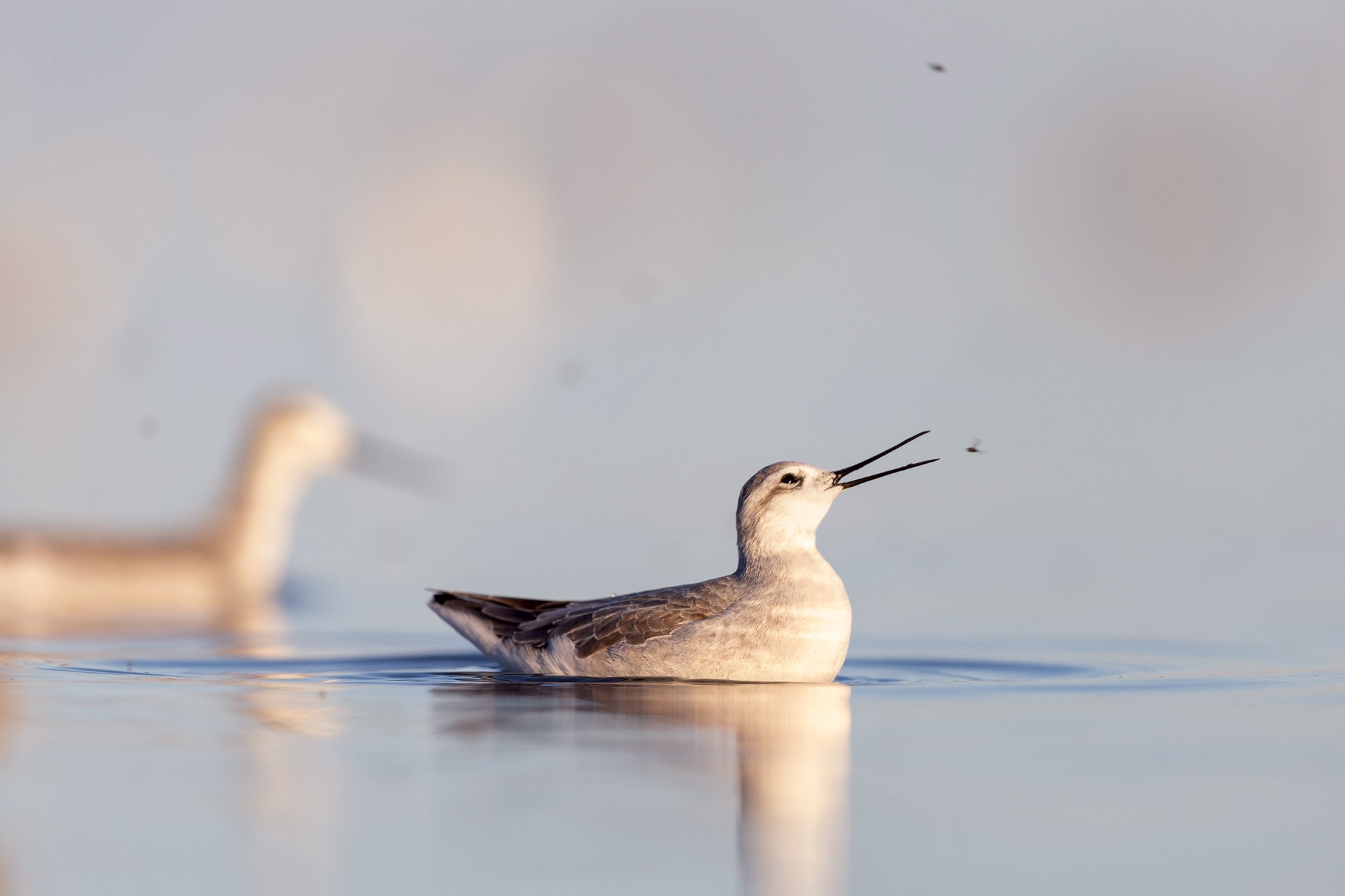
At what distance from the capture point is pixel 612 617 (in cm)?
1120

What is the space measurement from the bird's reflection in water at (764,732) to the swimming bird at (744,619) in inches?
6.4

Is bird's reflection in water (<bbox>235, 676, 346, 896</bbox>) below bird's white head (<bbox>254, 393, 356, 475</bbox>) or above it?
below

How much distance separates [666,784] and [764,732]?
1.52 m

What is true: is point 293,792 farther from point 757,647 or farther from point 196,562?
point 196,562

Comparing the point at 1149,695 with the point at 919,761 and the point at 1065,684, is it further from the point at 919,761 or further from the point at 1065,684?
the point at 919,761

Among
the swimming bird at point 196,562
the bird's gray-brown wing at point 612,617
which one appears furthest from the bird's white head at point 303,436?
the bird's gray-brown wing at point 612,617

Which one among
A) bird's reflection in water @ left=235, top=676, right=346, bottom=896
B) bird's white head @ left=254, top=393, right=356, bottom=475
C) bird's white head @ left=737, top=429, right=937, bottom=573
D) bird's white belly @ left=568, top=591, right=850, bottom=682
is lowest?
bird's reflection in water @ left=235, top=676, right=346, bottom=896

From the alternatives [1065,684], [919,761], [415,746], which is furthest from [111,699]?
[1065,684]

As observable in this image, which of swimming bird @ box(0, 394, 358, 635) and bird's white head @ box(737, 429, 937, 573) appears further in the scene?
swimming bird @ box(0, 394, 358, 635)

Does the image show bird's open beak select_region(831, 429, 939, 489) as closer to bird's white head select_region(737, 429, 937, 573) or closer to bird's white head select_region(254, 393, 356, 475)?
bird's white head select_region(737, 429, 937, 573)

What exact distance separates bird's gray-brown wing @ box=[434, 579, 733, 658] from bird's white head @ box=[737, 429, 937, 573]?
36 centimetres

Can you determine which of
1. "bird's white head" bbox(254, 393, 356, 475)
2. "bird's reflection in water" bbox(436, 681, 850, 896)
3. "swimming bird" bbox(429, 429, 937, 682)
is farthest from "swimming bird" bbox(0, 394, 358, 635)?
"bird's reflection in water" bbox(436, 681, 850, 896)

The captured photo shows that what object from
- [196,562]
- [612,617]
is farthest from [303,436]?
[612,617]

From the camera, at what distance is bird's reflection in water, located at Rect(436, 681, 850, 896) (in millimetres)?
5789
